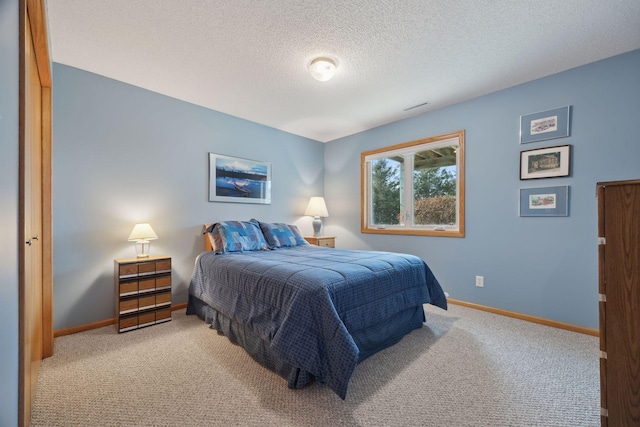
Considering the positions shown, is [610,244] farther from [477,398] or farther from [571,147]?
[571,147]

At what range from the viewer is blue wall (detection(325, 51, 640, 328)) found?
7.73 ft

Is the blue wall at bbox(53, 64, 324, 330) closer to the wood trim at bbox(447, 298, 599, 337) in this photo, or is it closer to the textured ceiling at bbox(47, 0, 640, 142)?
the textured ceiling at bbox(47, 0, 640, 142)

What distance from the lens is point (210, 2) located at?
177 centimetres

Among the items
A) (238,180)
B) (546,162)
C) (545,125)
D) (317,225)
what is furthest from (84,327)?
(545,125)

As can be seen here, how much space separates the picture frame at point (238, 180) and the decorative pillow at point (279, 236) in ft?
1.76

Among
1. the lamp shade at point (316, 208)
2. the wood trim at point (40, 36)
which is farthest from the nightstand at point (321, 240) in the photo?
the wood trim at point (40, 36)

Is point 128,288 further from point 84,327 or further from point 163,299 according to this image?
point 84,327

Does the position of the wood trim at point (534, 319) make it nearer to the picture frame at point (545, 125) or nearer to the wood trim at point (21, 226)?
the picture frame at point (545, 125)

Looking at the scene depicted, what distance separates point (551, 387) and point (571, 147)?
2.12m

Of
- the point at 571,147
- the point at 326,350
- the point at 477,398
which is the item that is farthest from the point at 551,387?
the point at 571,147

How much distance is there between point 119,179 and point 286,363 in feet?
8.12

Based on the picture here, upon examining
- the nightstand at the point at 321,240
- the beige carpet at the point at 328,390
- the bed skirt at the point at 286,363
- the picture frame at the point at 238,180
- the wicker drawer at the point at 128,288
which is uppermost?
the picture frame at the point at 238,180

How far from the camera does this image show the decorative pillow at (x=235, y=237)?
295 centimetres

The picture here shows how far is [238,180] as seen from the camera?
146 inches
